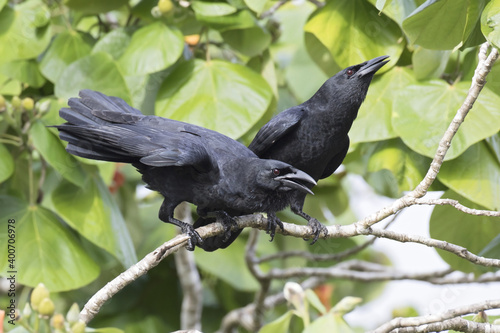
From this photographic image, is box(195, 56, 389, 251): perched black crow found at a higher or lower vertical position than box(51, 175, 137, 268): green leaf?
higher

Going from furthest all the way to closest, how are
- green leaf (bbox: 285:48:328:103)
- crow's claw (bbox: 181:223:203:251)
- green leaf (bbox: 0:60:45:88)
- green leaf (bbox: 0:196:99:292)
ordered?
green leaf (bbox: 285:48:328:103), green leaf (bbox: 0:60:45:88), green leaf (bbox: 0:196:99:292), crow's claw (bbox: 181:223:203:251)

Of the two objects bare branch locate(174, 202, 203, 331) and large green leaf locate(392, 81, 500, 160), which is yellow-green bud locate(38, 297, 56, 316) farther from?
bare branch locate(174, 202, 203, 331)

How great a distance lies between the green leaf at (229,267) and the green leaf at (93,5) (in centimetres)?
165

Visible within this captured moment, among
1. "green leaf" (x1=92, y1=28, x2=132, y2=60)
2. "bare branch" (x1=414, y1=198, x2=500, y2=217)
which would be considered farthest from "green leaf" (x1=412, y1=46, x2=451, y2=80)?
"green leaf" (x1=92, y1=28, x2=132, y2=60)

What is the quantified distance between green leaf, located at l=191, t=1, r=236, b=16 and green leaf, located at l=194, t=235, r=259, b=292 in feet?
5.32

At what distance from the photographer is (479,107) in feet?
9.96

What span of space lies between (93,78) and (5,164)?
63 centimetres

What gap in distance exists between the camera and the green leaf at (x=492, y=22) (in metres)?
2.18

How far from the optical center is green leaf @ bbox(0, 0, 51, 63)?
3572mm

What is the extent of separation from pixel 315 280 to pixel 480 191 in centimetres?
174

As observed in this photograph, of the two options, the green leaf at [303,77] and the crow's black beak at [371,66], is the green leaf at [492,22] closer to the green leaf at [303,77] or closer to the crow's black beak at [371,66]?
the crow's black beak at [371,66]

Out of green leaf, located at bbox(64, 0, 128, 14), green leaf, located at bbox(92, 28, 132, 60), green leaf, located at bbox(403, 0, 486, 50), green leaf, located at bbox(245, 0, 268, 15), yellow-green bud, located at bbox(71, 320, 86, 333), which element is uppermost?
green leaf, located at bbox(403, 0, 486, 50)

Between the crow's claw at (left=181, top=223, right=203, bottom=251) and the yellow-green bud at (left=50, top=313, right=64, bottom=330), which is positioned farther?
the crow's claw at (left=181, top=223, right=203, bottom=251)

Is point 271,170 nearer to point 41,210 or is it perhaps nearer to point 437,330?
point 437,330
